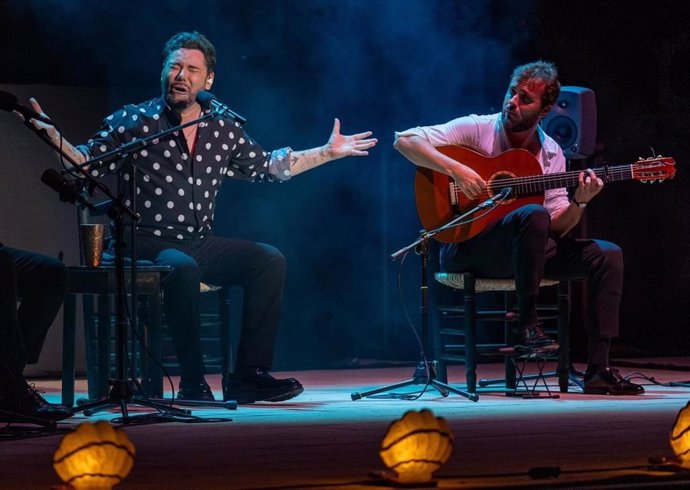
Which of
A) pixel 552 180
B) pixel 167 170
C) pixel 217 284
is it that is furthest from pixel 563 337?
pixel 167 170

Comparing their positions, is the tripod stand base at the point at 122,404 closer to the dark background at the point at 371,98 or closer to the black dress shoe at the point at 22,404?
the black dress shoe at the point at 22,404

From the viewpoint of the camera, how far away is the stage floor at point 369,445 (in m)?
2.59

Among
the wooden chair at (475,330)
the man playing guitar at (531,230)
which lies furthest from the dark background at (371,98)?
the man playing guitar at (531,230)

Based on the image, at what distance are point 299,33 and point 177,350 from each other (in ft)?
8.17

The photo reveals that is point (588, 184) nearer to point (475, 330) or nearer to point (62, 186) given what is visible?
point (475, 330)

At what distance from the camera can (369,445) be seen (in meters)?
3.20

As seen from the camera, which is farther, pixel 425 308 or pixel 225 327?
pixel 225 327

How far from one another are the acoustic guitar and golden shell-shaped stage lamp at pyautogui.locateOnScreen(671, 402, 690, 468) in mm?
2232

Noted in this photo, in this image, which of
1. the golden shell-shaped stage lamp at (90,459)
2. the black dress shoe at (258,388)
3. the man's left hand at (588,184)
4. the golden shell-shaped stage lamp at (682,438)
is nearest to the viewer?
the golden shell-shaped stage lamp at (90,459)

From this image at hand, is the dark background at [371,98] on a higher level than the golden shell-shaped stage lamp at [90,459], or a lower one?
higher

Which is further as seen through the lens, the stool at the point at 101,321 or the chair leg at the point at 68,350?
the chair leg at the point at 68,350

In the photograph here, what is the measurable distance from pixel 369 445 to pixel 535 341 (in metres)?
1.60

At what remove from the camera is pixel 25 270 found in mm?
4250

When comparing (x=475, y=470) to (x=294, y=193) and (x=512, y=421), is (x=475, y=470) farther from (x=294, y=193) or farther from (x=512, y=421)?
(x=294, y=193)
